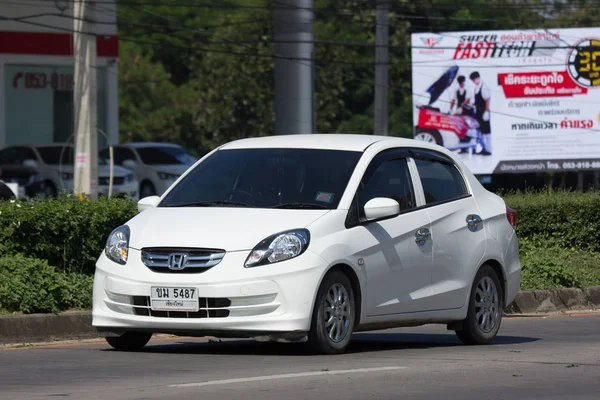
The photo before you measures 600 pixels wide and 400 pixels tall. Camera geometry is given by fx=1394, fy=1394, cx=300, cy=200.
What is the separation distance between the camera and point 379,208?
10.1 meters

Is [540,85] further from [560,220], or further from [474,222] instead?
[474,222]

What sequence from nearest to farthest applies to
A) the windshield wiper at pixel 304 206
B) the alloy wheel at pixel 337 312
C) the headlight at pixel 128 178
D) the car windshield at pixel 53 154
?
the alloy wheel at pixel 337 312 → the windshield wiper at pixel 304 206 → the car windshield at pixel 53 154 → the headlight at pixel 128 178

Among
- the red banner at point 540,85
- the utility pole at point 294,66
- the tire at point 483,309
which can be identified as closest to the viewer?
the tire at point 483,309

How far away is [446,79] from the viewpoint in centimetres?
3697

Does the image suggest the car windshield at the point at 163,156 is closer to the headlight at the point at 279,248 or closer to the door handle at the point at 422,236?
the door handle at the point at 422,236

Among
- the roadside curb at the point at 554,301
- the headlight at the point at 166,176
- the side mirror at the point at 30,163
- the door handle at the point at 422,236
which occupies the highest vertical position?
the door handle at the point at 422,236

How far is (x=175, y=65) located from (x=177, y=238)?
68.8 metres

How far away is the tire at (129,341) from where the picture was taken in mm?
10398

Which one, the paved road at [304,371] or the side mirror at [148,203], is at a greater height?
the side mirror at [148,203]

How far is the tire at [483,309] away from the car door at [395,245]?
2.24 feet

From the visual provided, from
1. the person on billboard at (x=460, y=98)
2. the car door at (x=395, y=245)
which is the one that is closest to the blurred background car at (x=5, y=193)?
the car door at (x=395, y=245)

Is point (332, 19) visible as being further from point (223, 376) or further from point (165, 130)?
point (223, 376)

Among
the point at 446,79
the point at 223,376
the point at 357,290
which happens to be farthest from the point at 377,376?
the point at 446,79

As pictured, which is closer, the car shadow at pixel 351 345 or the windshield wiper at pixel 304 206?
the windshield wiper at pixel 304 206
